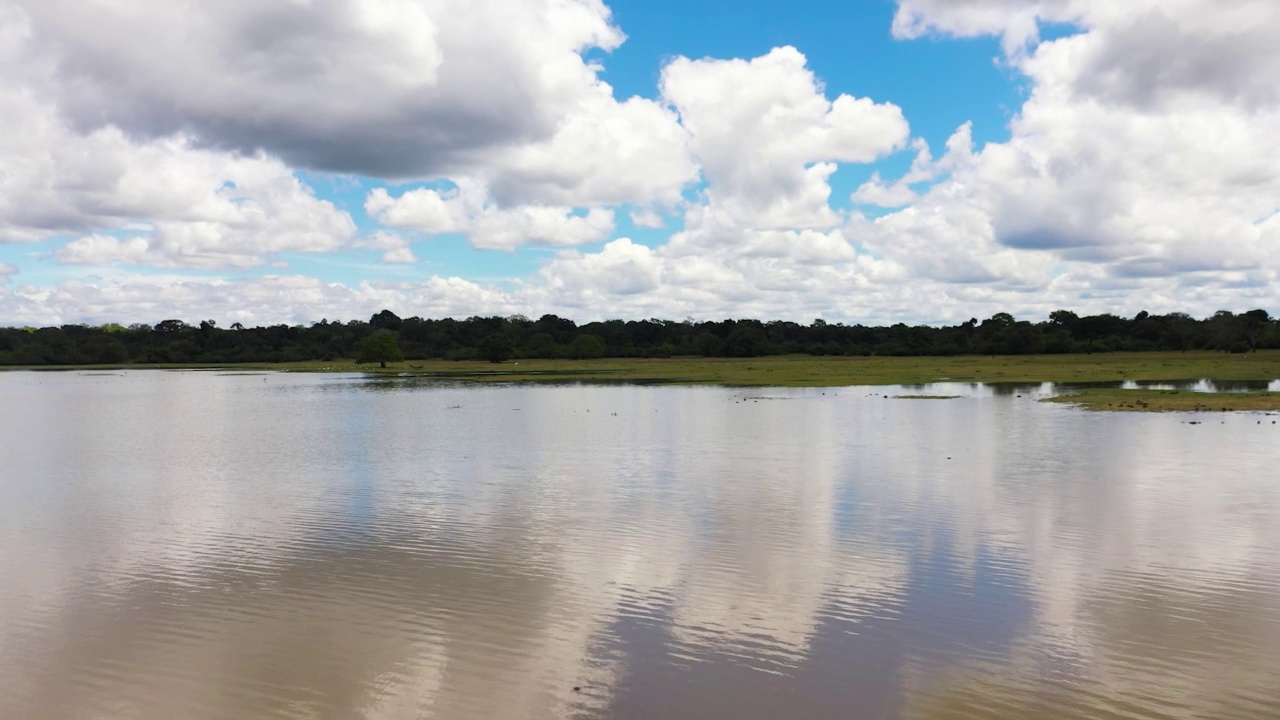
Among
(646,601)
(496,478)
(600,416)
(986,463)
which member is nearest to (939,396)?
(600,416)

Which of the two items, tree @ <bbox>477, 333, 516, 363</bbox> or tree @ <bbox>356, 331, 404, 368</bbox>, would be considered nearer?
tree @ <bbox>356, 331, 404, 368</bbox>

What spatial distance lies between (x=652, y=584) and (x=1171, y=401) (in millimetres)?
49043

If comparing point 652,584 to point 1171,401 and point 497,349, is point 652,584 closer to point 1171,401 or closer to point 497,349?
point 1171,401

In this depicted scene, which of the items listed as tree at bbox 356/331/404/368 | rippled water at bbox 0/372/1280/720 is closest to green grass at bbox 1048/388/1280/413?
rippled water at bbox 0/372/1280/720

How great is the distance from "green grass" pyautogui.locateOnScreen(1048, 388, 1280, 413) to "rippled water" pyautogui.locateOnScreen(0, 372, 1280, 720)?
54.9 ft

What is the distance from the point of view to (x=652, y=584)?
15.1 metres

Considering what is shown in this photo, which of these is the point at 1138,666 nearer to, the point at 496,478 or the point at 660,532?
the point at 660,532

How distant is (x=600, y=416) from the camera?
171 ft

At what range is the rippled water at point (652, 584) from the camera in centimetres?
1052

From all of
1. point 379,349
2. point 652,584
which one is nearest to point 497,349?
point 379,349

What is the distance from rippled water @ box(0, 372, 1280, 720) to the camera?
414 inches

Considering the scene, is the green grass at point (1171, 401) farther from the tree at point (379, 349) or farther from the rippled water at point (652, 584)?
the tree at point (379, 349)

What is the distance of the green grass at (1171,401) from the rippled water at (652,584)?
1672 cm

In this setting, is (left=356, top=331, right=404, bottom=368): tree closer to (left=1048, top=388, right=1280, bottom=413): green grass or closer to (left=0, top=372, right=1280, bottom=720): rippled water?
(left=1048, top=388, right=1280, bottom=413): green grass
